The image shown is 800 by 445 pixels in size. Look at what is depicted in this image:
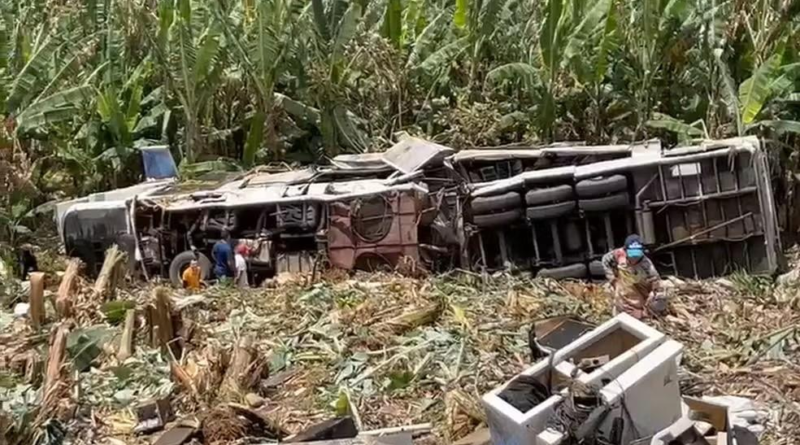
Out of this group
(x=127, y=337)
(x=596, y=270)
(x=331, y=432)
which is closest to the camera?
(x=331, y=432)

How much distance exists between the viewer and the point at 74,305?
12.1 m

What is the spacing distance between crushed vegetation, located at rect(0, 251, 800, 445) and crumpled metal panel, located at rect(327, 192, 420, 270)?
365 mm

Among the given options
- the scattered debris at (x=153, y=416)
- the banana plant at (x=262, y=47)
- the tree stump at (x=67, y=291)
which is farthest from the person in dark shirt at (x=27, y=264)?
the scattered debris at (x=153, y=416)

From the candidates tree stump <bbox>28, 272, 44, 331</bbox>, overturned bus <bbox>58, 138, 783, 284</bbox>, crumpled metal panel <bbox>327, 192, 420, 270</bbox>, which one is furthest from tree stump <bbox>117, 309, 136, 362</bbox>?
crumpled metal panel <bbox>327, 192, 420, 270</bbox>

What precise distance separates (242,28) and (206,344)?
22.7 ft

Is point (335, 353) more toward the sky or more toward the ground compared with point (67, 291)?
more toward the ground

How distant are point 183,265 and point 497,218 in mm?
3919

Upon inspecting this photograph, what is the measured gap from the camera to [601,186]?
12414mm

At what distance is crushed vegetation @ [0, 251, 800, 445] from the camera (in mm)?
9195

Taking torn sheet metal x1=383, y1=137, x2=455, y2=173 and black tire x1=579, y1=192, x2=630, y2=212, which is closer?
black tire x1=579, y1=192, x2=630, y2=212

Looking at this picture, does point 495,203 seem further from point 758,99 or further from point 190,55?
point 190,55

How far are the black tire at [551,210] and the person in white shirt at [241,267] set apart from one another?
3.45 metres

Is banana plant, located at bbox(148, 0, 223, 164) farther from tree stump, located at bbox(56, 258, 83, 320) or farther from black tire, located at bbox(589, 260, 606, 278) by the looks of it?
black tire, located at bbox(589, 260, 606, 278)

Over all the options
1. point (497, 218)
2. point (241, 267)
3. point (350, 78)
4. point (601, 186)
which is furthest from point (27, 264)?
point (601, 186)
